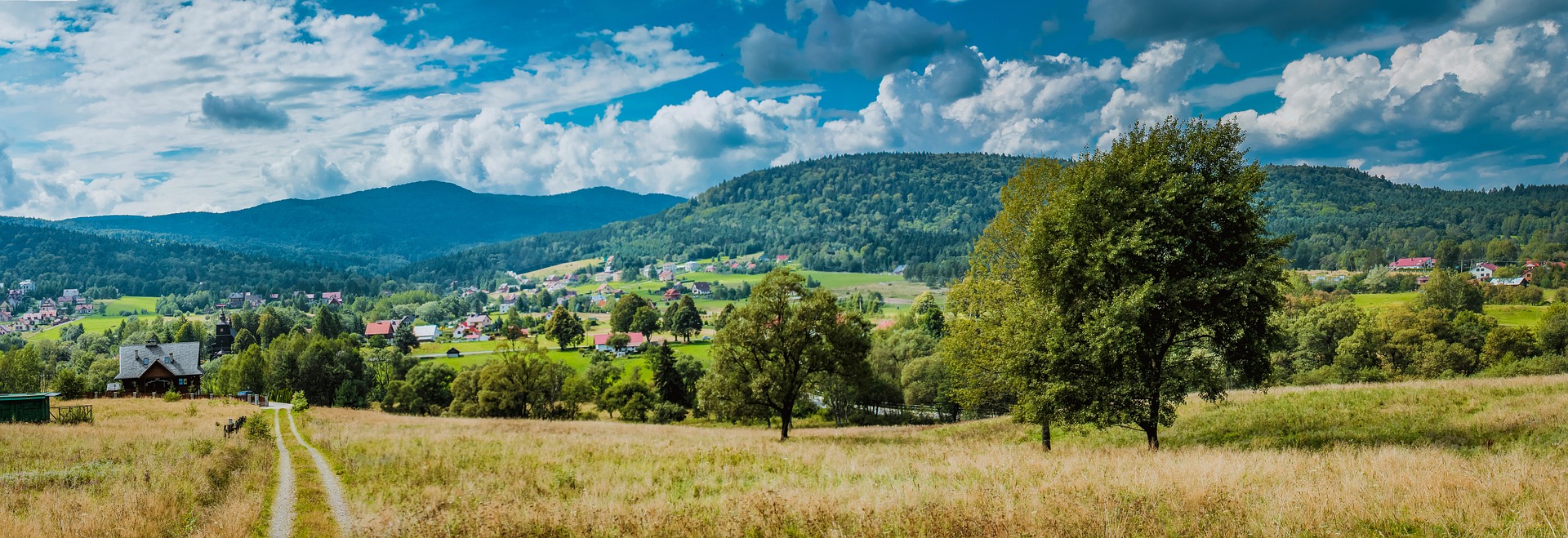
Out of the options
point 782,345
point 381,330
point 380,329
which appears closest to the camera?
point 782,345

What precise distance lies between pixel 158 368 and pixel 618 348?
62601 millimetres

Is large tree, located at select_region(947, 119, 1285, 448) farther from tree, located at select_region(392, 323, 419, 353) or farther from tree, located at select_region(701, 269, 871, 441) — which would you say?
tree, located at select_region(392, 323, 419, 353)

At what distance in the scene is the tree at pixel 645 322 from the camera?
130 m

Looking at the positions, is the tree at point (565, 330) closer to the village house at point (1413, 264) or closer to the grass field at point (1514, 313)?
the grass field at point (1514, 313)

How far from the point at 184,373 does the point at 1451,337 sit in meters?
115

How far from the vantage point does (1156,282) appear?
16.9 m

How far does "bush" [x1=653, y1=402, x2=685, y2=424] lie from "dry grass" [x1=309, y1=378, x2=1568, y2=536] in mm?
50337

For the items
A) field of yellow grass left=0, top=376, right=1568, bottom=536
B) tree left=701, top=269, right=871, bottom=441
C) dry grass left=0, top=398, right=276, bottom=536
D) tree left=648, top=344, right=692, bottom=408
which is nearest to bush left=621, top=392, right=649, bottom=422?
tree left=648, top=344, right=692, bottom=408

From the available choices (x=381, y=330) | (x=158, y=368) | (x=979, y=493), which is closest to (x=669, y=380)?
(x=158, y=368)

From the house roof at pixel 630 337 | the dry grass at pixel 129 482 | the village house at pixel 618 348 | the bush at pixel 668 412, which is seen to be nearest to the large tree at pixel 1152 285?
the dry grass at pixel 129 482

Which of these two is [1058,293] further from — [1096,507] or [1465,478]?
[1096,507]

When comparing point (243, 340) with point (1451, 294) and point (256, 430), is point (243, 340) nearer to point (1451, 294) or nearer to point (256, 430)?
point (256, 430)

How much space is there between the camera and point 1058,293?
18531 millimetres

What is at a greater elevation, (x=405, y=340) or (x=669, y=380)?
(x=405, y=340)
